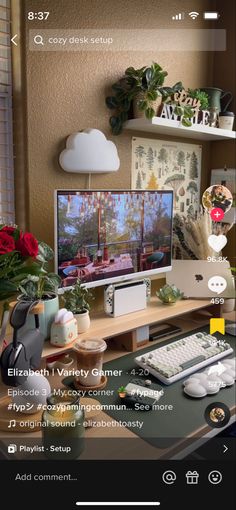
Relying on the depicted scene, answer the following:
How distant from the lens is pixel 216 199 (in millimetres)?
645

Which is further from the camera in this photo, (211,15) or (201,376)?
(201,376)

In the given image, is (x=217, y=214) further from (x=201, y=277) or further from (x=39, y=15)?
(x=39, y=15)

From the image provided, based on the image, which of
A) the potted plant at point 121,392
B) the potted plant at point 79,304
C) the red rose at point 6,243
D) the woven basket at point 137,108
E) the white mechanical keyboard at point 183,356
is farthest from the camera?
the woven basket at point 137,108

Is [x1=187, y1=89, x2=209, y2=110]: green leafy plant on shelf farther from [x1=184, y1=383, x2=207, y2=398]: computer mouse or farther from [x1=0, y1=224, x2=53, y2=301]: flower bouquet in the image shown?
[x1=184, y1=383, x2=207, y2=398]: computer mouse

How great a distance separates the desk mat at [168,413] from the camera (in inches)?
23.0

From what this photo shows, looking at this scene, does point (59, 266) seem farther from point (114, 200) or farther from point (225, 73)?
point (225, 73)

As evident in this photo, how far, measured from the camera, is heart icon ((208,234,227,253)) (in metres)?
0.72

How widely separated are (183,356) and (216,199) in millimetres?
395

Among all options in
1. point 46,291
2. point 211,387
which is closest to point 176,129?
point 46,291

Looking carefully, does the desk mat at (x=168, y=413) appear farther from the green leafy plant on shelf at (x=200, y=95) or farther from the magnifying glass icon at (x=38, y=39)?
the green leafy plant on shelf at (x=200, y=95)

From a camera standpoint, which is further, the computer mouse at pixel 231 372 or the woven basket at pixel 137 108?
the woven basket at pixel 137 108

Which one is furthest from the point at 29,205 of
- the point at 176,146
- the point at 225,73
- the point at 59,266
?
the point at 225,73

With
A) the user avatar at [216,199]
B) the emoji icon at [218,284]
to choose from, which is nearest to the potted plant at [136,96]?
the user avatar at [216,199]

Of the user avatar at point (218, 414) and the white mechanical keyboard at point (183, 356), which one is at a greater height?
the user avatar at point (218, 414)
